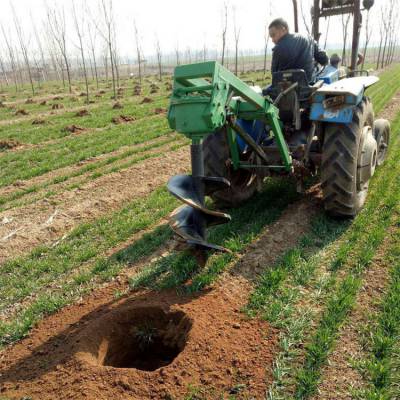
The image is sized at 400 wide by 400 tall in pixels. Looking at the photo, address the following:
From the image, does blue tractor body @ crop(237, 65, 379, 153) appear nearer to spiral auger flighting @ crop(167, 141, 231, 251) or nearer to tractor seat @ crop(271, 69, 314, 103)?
tractor seat @ crop(271, 69, 314, 103)

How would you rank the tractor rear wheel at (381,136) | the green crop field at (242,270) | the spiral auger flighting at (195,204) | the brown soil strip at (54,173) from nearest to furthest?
the green crop field at (242,270) < the spiral auger flighting at (195,204) < the tractor rear wheel at (381,136) < the brown soil strip at (54,173)

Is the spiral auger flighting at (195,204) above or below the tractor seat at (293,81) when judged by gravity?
below

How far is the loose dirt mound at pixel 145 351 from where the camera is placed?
2613mm

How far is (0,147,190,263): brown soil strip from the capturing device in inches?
208

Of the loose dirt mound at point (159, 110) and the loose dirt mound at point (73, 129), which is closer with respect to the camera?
the loose dirt mound at point (73, 129)

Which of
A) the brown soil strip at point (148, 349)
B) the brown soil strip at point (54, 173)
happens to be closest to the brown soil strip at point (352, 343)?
the brown soil strip at point (148, 349)

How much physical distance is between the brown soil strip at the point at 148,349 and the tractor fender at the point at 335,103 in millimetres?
1770

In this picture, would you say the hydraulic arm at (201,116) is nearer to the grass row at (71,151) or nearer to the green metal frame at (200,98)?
the green metal frame at (200,98)

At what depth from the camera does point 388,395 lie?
95.9 inches

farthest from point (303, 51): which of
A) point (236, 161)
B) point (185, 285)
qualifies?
point (185, 285)

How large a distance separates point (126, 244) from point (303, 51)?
3233 millimetres

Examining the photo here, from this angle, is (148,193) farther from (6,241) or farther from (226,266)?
(226,266)

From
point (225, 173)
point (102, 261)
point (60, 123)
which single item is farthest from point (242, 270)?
point (60, 123)

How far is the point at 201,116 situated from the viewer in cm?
283
